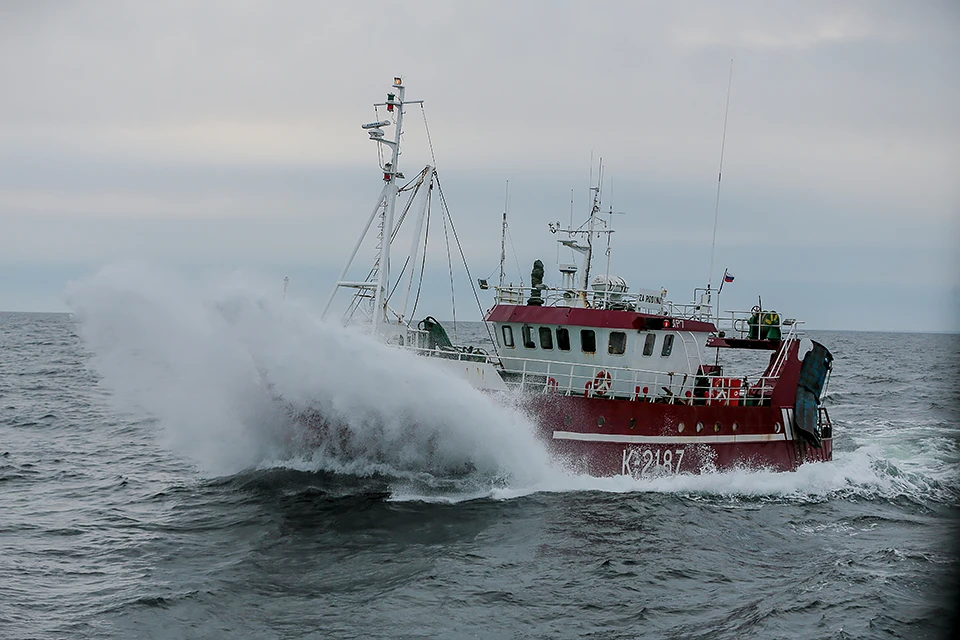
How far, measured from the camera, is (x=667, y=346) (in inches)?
896

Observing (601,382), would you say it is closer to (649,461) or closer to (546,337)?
(546,337)

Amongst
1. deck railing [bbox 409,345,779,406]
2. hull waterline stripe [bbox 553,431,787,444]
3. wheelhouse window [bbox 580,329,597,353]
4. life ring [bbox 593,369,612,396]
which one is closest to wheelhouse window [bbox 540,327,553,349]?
deck railing [bbox 409,345,779,406]

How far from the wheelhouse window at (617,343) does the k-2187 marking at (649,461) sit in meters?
2.67

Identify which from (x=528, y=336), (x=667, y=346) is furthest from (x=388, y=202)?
(x=667, y=346)

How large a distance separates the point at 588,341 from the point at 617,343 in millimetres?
716

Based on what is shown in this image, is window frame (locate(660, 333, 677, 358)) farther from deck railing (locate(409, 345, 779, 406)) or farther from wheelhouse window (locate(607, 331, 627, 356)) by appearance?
wheelhouse window (locate(607, 331, 627, 356))

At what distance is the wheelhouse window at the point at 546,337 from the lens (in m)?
22.3

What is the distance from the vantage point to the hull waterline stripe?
65.1ft

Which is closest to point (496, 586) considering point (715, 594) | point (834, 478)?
point (715, 594)

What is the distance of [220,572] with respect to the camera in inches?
527

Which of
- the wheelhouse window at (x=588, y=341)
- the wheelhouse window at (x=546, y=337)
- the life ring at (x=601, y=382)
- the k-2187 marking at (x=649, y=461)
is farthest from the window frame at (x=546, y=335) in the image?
the k-2187 marking at (x=649, y=461)

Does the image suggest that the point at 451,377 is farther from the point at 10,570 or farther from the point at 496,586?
the point at 10,570

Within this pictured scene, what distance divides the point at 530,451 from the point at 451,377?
93.0 inches

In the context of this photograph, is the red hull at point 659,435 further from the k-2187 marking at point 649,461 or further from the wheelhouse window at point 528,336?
the wheelhouse window at point 528,336
